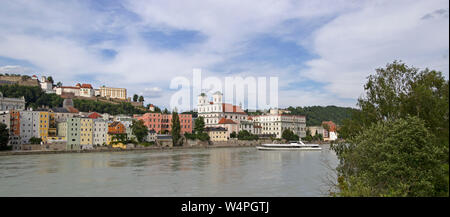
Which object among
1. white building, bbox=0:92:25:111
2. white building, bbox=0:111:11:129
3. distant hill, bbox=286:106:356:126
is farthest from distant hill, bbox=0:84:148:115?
distant hill, bbox=286:106:356:126

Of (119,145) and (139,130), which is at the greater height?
(139,130)

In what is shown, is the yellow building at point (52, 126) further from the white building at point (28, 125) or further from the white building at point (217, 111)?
the white building at point (217, 111)

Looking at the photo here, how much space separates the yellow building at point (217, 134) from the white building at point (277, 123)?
51.7ft

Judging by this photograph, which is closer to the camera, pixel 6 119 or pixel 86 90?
pixel 6 119

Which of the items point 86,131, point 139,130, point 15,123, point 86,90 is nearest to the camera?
point 15,123

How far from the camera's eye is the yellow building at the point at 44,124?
150ft

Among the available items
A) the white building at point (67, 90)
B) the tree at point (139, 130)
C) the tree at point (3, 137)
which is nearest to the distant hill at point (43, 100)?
the white building at point (67, 90)

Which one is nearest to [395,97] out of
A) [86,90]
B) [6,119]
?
[6,119]

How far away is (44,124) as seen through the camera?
46.4 meters

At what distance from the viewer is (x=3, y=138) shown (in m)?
38.7

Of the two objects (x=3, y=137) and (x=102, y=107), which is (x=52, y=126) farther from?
(x=102, y=107)

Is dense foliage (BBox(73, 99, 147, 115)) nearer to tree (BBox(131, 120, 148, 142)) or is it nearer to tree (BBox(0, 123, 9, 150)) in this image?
tree (BBox(131, 120, 148, 142))

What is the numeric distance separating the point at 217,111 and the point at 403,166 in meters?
71.2
